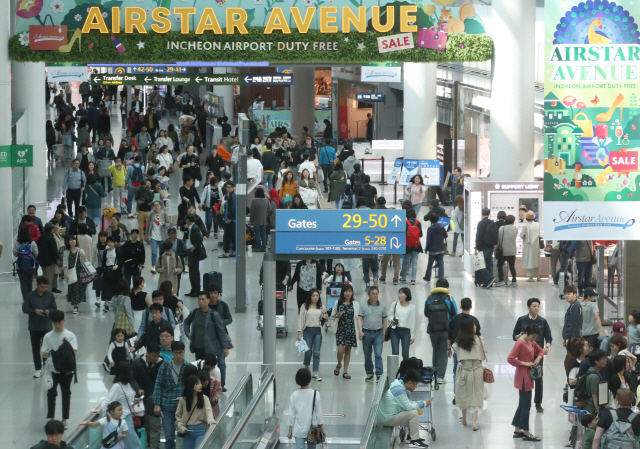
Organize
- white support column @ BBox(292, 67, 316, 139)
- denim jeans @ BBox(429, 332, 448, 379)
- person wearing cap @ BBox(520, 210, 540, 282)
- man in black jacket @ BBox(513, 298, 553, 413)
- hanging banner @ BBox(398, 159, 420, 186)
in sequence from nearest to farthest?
man in black jacket @ BBox(513, 298, 553, 413)
denim jeans @ BBox(429, 332, 448, 379)
person wearing cap @ BBox(520, 210, 540, 282)
hanging banner @ BBox(398, 159, 420, 186)
white support column @ BBox(292, 67, 316, 139)

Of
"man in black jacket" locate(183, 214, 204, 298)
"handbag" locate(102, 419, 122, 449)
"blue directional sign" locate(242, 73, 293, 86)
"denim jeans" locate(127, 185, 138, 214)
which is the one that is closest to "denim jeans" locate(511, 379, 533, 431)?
"handbag" locate(102, 419, 122, 449)

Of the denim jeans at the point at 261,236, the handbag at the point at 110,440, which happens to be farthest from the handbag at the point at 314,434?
the denim jeans at the point at 261,236

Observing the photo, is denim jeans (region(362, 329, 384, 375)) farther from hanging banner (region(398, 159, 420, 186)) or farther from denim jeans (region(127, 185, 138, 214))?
hanging banner (region(398, 159, 420, 186))

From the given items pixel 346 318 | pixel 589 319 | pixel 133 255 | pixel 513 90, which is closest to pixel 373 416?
pixel 346 318

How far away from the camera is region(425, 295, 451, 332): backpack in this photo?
12398 millimetres

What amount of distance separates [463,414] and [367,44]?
896 cm

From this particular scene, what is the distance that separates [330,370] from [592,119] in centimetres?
483

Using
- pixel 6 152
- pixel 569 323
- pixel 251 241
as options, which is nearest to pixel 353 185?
pixel 251 241

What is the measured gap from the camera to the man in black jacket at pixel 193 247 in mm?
16453

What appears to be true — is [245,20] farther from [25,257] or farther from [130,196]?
[130,196]

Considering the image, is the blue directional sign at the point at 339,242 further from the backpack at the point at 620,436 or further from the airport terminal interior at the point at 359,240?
the backpack at the point at 620,436

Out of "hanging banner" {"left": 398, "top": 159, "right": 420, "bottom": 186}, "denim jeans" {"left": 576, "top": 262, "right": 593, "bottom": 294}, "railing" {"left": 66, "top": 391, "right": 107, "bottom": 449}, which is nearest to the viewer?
"railing" {"left": 66, "top": 391, "right": 107, "bottom": 449}

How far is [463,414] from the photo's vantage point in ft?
37.5

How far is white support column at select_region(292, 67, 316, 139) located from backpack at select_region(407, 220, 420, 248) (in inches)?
868
